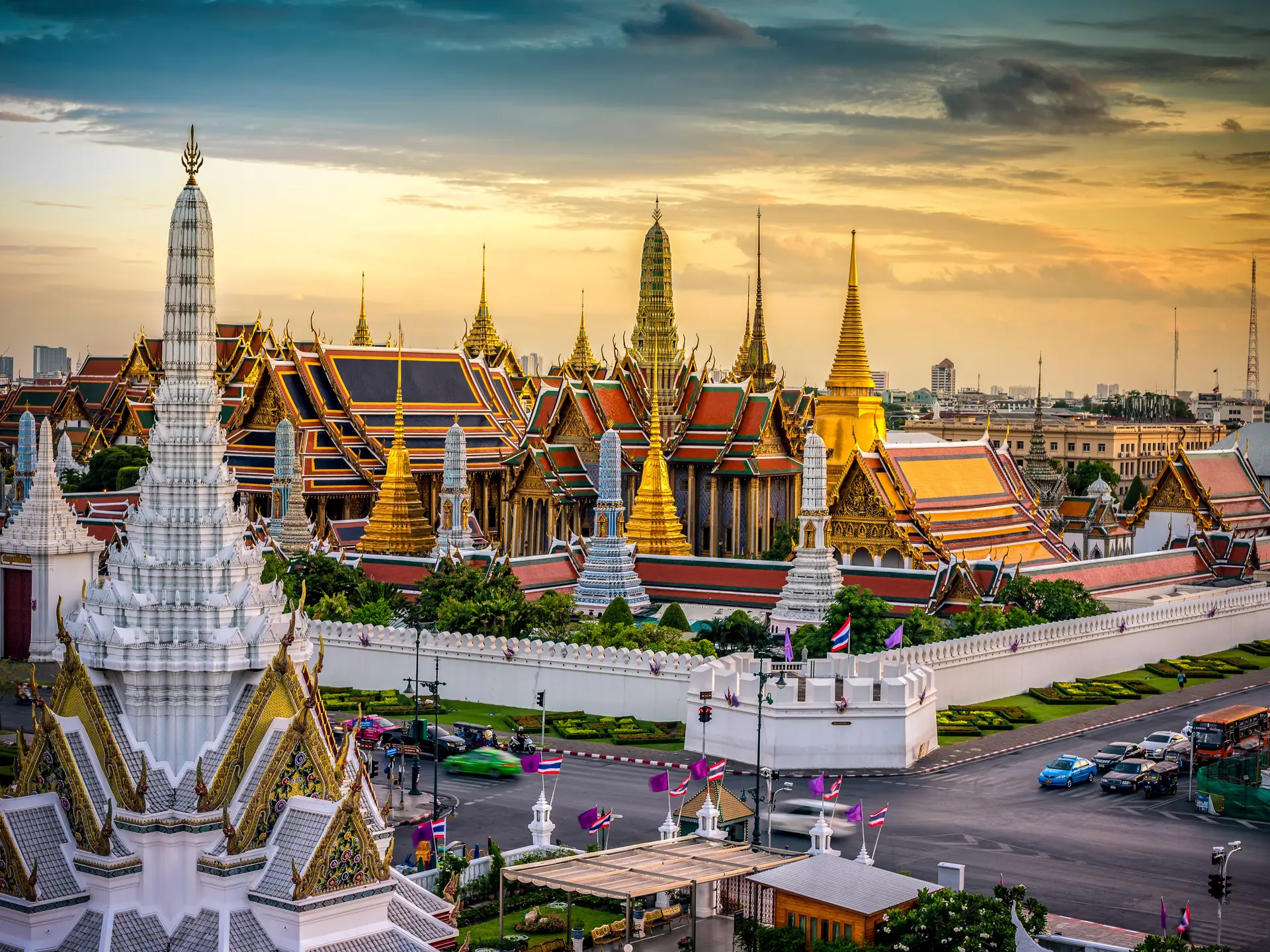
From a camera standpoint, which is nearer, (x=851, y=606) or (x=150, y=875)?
(x=150, y=875)

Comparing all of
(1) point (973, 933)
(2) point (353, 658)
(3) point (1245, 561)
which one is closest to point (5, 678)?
(2) point (353, 658)

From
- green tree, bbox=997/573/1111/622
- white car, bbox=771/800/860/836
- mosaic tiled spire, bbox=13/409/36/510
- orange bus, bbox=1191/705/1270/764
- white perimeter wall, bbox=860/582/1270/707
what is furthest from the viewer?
mosaic tiled spire, bbox=13/409/36/510

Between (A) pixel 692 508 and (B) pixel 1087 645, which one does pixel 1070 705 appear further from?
(A) pixel 692 508

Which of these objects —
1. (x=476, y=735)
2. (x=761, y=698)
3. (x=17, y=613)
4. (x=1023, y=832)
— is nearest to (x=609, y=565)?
(x=476, y=735)

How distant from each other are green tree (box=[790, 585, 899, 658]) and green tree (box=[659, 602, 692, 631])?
4371mm

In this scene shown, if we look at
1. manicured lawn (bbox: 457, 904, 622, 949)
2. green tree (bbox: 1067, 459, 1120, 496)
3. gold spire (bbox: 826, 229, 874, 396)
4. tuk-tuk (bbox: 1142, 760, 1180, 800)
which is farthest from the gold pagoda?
green tree (bbox: 1067, 459, 1120, 496)

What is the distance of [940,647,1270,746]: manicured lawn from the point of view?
48431mm

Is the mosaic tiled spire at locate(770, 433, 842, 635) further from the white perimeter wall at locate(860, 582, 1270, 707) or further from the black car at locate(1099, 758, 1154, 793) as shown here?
the black car at locate(1099, 758, 1154, 793)

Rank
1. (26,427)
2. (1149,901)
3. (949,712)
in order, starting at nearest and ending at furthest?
(1149,901)
(949,712)
(26,427)

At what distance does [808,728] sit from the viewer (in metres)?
42.3

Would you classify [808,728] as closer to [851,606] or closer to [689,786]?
[689,786]

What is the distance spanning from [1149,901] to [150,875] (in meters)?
16.2

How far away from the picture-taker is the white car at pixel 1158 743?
140ft

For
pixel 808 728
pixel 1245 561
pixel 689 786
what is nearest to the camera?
pixel 689 786
